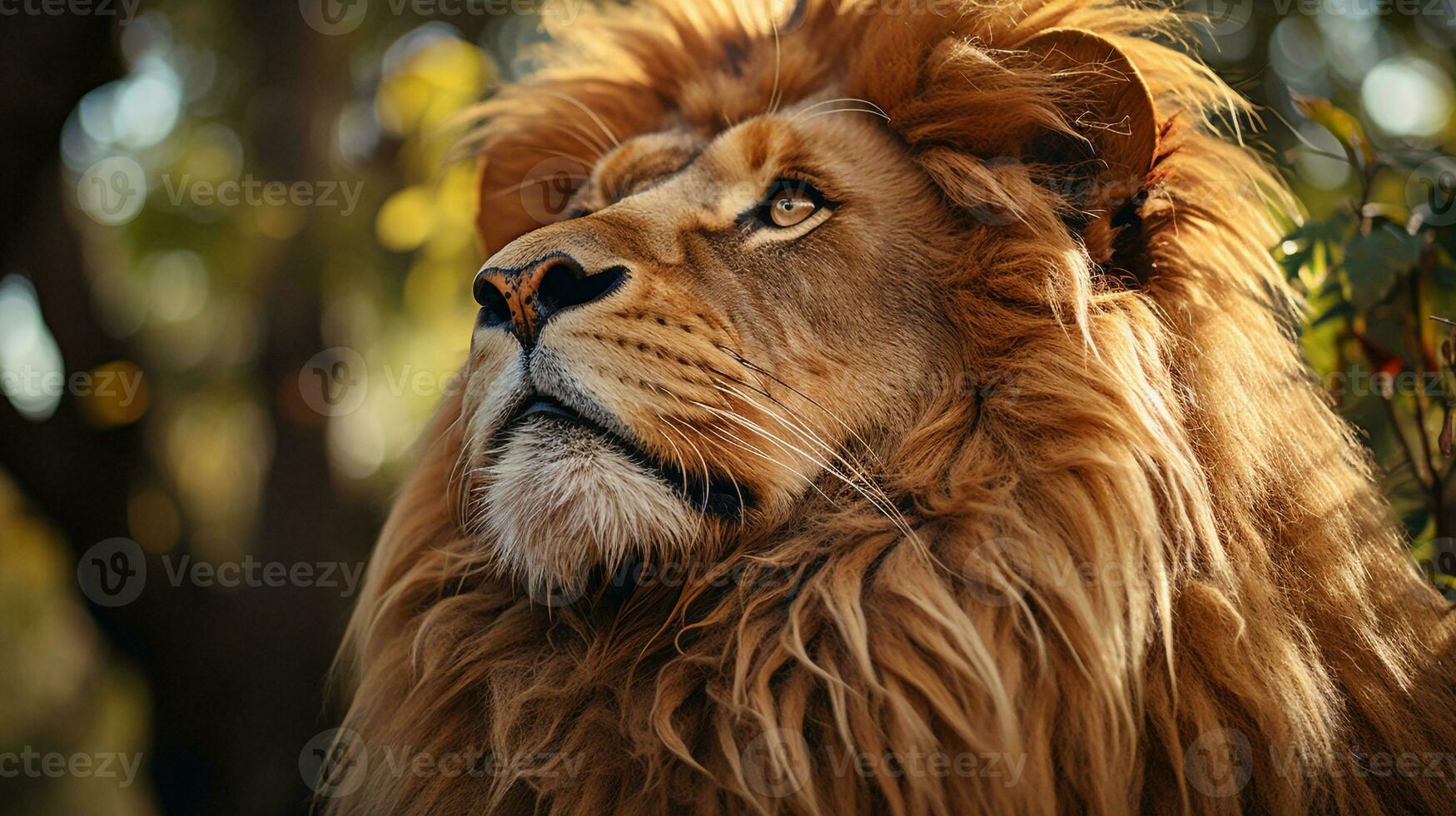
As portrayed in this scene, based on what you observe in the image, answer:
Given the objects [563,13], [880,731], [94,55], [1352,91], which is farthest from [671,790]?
[1352,91]

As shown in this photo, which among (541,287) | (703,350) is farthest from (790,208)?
(541,287)

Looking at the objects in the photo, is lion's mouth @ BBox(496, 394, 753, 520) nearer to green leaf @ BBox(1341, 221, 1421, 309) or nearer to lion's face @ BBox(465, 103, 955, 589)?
lion's face @ BBox(465, 103, 955, 589)

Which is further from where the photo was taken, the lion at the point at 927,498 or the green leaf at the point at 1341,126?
the green leaf at the point at 1341,126

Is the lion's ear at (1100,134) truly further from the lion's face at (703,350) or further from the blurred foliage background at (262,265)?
the blurred foliage background at (262,265)

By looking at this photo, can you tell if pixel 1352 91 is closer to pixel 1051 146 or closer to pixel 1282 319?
pixel 1282 319

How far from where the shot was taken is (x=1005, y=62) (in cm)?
200

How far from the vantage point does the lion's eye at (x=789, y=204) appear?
2.05m

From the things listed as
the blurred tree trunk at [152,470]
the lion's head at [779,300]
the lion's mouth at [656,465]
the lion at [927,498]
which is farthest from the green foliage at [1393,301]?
the blurred tree trunk at [152,470]

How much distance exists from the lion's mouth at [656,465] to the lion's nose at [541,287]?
0.12 metres

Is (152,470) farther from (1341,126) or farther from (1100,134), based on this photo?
(1341,126)

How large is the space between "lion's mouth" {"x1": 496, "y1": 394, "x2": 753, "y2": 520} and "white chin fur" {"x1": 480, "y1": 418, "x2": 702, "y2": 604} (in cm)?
1

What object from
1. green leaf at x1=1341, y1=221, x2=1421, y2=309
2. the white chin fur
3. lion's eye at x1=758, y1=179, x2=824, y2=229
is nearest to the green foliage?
green leaf at x1=1341, y1=221, x2=1421, y2=309

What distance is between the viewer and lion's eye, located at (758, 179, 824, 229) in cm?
205

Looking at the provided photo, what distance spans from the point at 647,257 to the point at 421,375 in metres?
2.12
